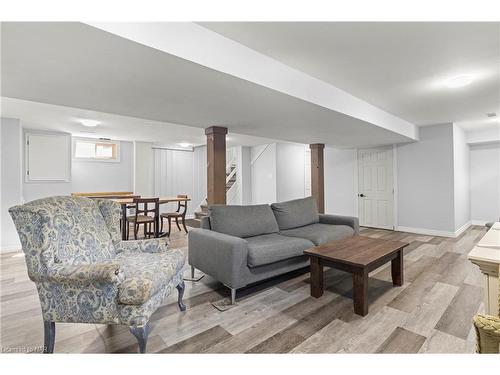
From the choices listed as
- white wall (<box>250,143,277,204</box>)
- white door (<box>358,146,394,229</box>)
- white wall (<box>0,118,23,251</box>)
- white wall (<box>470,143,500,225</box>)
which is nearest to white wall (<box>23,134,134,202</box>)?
white wall (<box>0,118,23,251</box>)

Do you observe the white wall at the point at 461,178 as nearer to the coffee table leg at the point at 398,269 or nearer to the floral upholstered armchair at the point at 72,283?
the coffee table leg at the point at 398,269

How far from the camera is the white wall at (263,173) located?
7375 mm

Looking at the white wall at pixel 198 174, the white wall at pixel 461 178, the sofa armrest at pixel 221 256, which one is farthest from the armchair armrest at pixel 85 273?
the white wall at pixel 198 174

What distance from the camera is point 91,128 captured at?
5.24 meters

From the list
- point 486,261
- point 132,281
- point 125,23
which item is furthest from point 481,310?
point 125,23

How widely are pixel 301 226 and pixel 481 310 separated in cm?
207

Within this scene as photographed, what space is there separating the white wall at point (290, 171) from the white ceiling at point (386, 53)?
4.04 meters

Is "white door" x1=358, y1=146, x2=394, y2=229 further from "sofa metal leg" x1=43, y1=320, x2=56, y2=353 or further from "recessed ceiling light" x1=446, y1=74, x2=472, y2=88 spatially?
"sofa metal leg" x1=43, y1=320, x2=56, y2=353

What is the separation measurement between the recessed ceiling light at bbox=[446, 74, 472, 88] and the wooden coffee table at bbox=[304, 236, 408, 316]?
1.97 m

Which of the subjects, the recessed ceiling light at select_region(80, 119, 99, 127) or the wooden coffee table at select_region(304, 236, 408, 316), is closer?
the wooden coffee table at select_region(304, 236, 408, 316)

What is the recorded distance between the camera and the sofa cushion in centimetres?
243

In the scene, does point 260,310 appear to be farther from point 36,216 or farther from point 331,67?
point 331,67

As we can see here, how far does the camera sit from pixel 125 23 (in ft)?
4.78

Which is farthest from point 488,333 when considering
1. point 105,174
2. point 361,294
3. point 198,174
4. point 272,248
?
point 198,174
